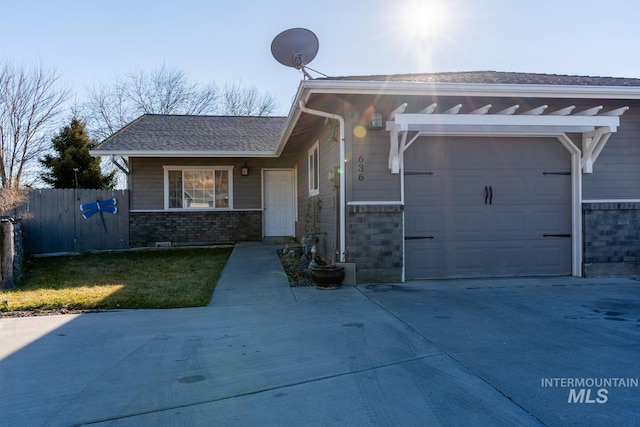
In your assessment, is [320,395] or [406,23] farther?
[406,23]

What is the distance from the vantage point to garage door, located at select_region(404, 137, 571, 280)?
7.64 m

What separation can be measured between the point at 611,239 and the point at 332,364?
6575 millimetres

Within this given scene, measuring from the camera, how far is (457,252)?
776 cm

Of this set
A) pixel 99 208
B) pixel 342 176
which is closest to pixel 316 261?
pixel 342 176

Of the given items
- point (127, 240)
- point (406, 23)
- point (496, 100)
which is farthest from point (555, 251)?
point (127, 240)

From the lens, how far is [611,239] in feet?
26.2

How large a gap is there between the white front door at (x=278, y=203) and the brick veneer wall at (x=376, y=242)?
7.38 m

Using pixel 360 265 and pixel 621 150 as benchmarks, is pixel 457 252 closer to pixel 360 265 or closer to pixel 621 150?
pixel 360 265

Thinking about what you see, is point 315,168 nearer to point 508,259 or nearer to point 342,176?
point 342,176

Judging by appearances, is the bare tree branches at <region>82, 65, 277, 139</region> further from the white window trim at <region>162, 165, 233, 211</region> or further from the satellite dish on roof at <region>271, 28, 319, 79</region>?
the satellite dish on roof at <region>271, 28, 319, 79</region>

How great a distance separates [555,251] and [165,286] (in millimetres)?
6634

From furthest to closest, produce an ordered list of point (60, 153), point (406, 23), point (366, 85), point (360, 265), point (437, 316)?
point (60, 153) < point (406, 23) < point (360, 265) < point (366, 85) < point (437, 316)

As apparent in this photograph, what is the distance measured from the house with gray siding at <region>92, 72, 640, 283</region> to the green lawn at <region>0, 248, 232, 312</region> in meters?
2.59

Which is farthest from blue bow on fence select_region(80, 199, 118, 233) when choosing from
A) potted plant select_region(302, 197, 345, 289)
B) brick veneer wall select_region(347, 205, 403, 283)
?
brick veneer wall select_region(347, 205, 403, 283)
